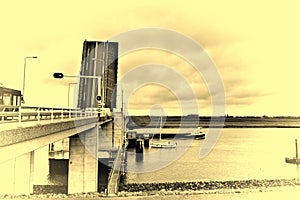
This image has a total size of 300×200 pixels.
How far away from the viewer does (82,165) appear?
39156mm

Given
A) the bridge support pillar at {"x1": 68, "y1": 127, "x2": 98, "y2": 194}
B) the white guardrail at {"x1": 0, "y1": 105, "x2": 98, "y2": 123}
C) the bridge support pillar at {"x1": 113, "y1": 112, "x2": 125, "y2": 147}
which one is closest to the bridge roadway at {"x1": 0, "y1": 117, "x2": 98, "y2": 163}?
the white guardrail at {"x1": 0, "y1": 105, "x2": 98, "y2": 123}

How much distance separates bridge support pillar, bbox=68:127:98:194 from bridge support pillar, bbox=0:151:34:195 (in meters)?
5.89

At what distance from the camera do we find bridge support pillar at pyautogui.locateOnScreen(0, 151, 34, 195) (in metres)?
39.2

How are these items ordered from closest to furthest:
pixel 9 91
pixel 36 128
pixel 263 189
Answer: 1. pixel 36 128
2. pixel 9 91
3. pixel 263 189

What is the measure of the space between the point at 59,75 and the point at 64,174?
28702 mm

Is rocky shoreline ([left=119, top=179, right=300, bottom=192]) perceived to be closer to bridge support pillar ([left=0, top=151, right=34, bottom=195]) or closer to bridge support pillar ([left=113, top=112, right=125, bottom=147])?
bridge support pillar ([left=0, top=151, right=34, bottom=195])

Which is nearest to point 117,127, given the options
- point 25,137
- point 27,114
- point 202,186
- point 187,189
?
point 202,186

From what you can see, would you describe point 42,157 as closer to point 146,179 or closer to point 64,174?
point 64,174

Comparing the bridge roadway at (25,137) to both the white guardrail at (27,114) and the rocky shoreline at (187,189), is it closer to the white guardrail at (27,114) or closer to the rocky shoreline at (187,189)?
the white guardrail at (27,114)

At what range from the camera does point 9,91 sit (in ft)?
119

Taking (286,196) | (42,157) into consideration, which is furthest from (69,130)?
(42,157)

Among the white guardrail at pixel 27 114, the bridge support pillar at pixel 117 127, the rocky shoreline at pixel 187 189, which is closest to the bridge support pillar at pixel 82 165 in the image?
the rocky shoreline at pixel 187 189

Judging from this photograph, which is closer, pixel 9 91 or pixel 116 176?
pixel 9 91

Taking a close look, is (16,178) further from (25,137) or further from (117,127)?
(117,127)
